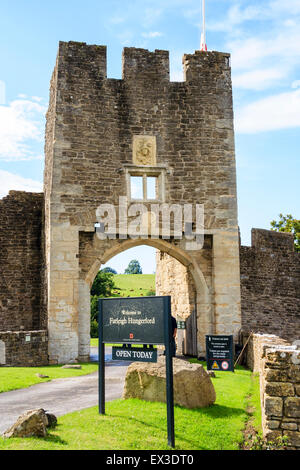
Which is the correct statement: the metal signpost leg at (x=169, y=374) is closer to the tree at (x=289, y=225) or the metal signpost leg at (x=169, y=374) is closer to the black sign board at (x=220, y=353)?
the black sign board at (x=220, y=353)

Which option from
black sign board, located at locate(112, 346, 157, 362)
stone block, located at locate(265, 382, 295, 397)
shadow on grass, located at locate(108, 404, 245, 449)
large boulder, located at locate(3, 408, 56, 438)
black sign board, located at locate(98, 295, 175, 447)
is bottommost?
shadow on grass, located at locate(108, 404, 245, 449)

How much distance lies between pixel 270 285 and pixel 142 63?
31.5 ft

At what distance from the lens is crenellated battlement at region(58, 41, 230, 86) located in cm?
1609

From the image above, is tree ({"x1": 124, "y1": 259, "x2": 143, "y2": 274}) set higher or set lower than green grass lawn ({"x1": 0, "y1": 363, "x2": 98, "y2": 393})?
higher

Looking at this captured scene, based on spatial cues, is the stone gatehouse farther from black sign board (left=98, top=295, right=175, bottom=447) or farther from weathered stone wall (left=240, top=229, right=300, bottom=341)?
black sign board (left=98, top=295, right=175, bottom=447)

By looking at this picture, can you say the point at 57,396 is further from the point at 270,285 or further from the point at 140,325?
the point at 270,285

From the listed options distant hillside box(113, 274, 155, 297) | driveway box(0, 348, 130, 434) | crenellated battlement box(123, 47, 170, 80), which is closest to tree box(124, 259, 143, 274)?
distant hillside box(113, 274, 155, 297)

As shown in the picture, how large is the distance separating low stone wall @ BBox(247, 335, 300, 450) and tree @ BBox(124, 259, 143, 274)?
92.4 meters

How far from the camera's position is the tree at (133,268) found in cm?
9994

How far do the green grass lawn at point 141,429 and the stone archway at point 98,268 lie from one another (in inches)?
280

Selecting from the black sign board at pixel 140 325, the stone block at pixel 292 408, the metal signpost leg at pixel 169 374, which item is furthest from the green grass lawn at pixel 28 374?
the stone block at pixel 292 408

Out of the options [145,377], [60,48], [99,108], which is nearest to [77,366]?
[145,377]

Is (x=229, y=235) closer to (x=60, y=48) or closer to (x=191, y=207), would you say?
(x=191, y=207)
